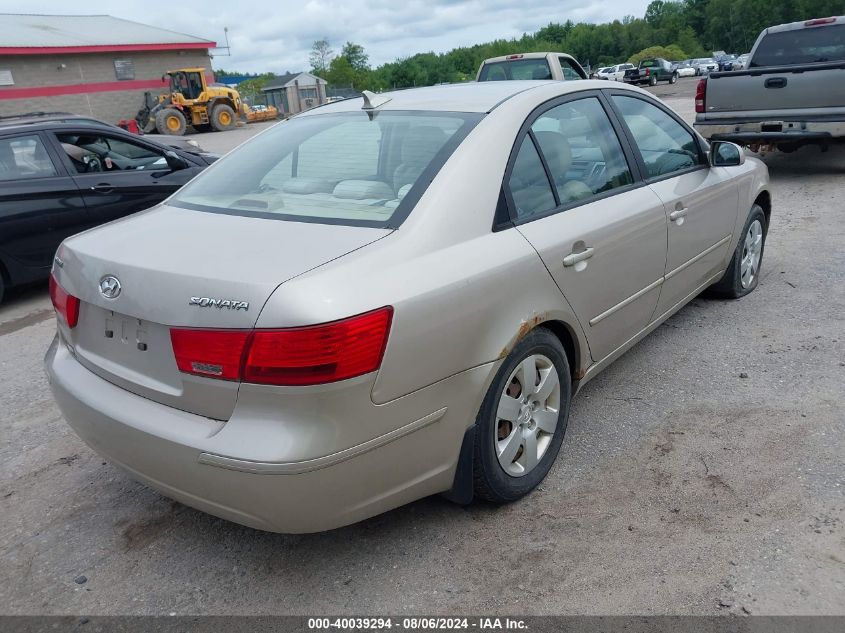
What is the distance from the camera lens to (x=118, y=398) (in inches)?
95.8

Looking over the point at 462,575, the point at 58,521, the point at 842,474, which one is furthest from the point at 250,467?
the point at 842,474

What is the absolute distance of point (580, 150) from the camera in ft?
10.7

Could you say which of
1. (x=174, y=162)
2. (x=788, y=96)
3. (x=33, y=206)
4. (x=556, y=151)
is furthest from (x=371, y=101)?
(x=788, y=96)

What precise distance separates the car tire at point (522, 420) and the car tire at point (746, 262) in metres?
2.35

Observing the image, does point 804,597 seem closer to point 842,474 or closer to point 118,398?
point 842,474

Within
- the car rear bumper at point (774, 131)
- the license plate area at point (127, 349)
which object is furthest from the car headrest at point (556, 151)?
the car rear bumper at point (774, 131)

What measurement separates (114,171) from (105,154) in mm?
217

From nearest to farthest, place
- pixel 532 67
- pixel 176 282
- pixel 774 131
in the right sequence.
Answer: pixel 176 282
pixel 774 131
pixel 532 67

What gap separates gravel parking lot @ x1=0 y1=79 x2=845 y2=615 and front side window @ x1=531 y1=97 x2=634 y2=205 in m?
1.16

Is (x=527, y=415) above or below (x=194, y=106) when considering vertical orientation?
below

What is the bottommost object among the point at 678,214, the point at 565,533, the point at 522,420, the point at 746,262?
the point at 565,533

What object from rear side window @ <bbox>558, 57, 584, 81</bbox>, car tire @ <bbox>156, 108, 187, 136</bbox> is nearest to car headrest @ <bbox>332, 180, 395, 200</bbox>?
rear side window @ <bbox>558, 57, 584, 81</bbox>

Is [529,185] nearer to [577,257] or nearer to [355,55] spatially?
[577,257]

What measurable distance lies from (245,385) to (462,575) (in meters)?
1.04
